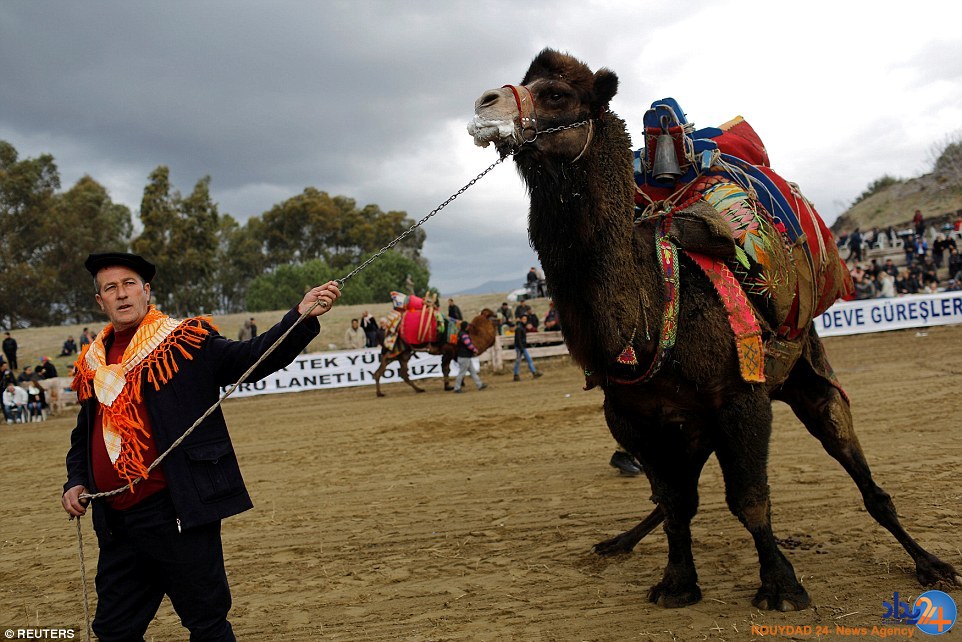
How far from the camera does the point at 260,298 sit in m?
46.5

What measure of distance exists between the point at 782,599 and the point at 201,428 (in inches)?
127

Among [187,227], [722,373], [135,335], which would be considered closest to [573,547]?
[722,373]

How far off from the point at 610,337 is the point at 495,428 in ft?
25.0

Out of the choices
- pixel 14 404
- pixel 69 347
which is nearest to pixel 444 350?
pixel 14 404

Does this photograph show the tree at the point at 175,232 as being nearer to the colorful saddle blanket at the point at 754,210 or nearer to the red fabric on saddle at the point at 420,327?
the red fabric on saddle at the point at 420,327

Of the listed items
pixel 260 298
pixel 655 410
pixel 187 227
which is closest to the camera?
pixel 655 410

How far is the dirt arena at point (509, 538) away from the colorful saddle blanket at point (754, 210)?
5.49 ft

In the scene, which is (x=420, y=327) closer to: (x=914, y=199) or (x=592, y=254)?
(x=592, y=254)

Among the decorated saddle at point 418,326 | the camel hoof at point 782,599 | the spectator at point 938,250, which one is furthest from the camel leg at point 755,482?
the spectator at point 938,250

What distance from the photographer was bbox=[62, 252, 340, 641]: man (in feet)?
9.78

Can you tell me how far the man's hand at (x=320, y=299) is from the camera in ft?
10.2

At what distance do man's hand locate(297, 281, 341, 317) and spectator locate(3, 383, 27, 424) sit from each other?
19820 mm

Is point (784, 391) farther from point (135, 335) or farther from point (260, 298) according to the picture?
point (260, 298)

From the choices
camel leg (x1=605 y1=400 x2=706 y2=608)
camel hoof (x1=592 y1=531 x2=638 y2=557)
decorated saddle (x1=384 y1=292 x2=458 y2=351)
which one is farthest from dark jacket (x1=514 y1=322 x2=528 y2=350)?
→ camel leg (x1=605 y1=400 x2=706 y2=608)
